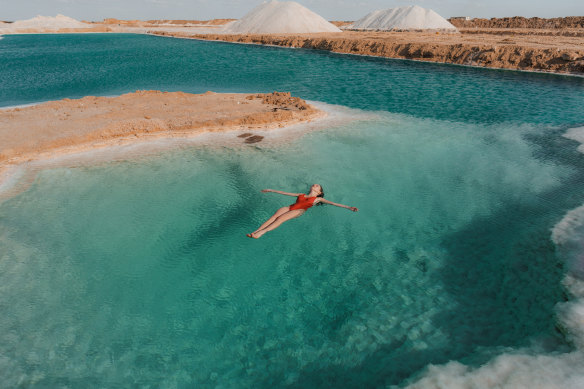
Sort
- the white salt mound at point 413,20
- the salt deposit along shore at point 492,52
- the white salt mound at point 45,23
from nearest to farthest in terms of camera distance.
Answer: the salt deposit along shore at point 492,52, the white salt mound at point 413,20, the white salt mound at point 45,23

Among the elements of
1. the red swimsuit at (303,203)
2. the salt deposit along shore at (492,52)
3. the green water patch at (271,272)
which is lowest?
the green water patch at (271,272)

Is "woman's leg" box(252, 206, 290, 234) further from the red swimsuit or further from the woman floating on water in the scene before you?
the red swimsuit

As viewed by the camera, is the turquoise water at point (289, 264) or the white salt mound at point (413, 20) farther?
the white salt mound at point (413, 20)

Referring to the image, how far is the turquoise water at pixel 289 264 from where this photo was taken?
277 inches

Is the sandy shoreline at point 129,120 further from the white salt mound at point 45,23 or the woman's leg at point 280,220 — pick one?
the white salt mound at point 45,23

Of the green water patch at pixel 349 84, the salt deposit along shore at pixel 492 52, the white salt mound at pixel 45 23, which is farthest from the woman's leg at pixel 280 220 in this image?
the white salt mound at pixel 45 23

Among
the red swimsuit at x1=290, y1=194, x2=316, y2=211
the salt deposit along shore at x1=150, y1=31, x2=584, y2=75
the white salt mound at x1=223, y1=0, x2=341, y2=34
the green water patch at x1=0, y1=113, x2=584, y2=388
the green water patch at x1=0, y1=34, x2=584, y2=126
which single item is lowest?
the green water patch at x1=0, y1=113, x2=584, y2=388

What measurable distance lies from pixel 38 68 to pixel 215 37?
62.3 meters

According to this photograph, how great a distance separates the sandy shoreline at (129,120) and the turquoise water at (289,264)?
2.74 metres

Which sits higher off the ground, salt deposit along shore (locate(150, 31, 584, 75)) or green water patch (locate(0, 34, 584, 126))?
salt deposit along shore (locate(150, 31, 584, 75))

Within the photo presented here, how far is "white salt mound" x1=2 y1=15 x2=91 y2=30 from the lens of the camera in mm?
165450

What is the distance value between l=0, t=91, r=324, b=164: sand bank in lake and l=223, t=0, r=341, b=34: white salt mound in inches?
3312

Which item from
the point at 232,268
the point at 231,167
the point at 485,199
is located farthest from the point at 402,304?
the point at 231,167

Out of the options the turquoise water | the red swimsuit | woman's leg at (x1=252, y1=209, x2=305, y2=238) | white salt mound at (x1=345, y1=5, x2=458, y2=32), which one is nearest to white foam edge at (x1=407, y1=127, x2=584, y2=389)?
the turquoise water
